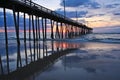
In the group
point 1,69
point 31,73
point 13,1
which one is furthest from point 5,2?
point 31,73

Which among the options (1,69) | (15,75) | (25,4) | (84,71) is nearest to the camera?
(15,75)

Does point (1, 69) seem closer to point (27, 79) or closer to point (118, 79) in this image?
point (27, 79)

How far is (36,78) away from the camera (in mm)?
7746

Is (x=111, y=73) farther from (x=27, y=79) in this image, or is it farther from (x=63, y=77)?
(x=27, y=79)

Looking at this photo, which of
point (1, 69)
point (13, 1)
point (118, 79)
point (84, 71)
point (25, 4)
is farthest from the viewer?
point (25, 4)

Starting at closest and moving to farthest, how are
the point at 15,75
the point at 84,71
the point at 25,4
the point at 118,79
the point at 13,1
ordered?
the point at 118,79, the point at 15,75, the point at 84,71, the point at 13,1, the point at 25,4

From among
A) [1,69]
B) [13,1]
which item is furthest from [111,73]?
[13,1]

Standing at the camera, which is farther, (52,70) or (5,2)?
(5,2)

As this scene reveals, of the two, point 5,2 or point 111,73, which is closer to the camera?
point 111,73

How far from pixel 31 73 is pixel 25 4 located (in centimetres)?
1233

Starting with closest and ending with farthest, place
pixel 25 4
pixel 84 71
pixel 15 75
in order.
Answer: pixel 15 75
pixel 84 71
pixel 25 4

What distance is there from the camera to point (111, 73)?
8.48 meters

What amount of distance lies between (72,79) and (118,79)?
1.46 meters

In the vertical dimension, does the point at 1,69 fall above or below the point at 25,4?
below
